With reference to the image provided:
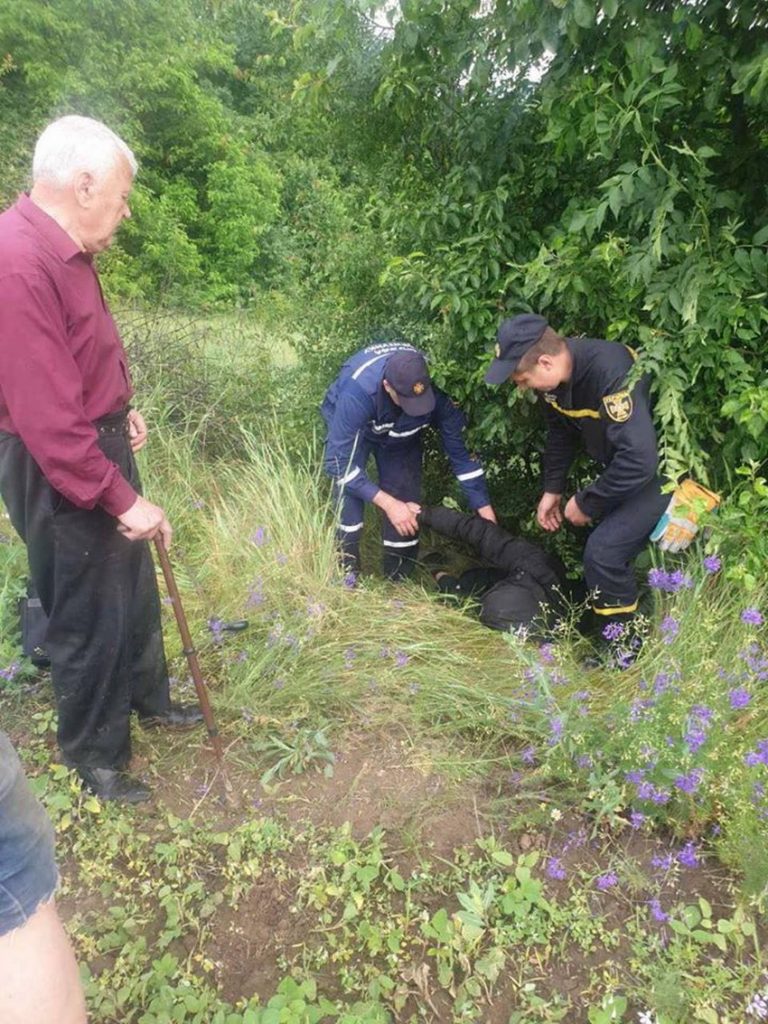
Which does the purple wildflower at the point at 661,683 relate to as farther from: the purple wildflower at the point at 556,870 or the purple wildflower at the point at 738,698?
the purple wildflower at the point at 556,870

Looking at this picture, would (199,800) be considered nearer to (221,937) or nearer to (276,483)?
(221,937)

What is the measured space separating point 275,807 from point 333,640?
891mm

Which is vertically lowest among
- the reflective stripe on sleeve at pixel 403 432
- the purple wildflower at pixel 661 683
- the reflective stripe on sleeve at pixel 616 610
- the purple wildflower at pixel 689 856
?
the purple wildflower at pixel 689 856

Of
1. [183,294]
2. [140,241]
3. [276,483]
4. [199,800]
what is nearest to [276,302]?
[183,294]

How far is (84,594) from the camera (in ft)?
7.40

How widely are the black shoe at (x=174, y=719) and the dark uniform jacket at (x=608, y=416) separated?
208 centimetres

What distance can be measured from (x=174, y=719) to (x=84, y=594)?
777 millimetres

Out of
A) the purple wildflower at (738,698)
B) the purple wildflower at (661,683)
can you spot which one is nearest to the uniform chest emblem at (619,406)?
the purple wildflower at (661,683)

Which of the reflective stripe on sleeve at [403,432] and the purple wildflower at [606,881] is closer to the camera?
the purple wildflower at [606,881]

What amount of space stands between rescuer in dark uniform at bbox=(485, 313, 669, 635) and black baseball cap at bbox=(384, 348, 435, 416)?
48cm

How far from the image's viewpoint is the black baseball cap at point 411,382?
3643 millimetres

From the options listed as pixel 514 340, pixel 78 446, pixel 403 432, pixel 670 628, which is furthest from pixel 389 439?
pixel 78 446

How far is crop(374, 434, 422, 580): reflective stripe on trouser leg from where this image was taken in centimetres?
427

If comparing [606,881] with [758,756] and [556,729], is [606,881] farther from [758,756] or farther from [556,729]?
[758,756]
